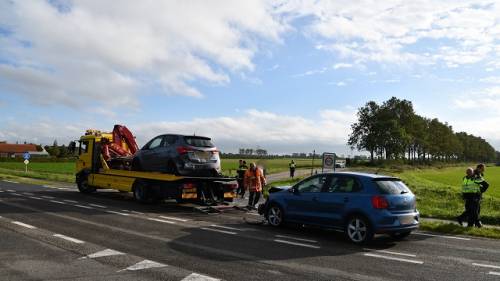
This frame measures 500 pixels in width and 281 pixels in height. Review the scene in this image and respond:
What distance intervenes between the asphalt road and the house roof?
534 feet

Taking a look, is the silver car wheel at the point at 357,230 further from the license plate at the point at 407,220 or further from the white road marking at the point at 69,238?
the white road marking at the point at 69,238

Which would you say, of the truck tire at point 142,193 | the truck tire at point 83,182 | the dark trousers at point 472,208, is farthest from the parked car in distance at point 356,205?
the truck tire at point 83,182

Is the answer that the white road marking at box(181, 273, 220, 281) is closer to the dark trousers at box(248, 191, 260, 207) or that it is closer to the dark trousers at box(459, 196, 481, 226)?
the dark trousers at box(459, 196, 481, 226)

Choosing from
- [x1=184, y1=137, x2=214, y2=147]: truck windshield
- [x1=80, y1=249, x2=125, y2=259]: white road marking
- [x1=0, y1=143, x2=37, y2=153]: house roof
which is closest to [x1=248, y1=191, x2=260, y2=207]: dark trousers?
[x1=184, y1=137, x2=214, y2=147]: truck windshield

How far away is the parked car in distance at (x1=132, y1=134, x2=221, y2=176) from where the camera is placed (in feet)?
53.1

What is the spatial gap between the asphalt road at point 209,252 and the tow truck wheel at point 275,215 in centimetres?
27

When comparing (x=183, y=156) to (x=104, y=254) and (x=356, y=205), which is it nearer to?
(x=356, y=205)

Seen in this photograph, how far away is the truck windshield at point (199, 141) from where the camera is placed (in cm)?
1650

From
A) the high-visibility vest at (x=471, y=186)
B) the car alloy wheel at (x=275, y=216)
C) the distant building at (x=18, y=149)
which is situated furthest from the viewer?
the distant building at (x=18, y=149)

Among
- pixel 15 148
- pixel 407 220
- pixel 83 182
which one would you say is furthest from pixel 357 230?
pixel 15 148

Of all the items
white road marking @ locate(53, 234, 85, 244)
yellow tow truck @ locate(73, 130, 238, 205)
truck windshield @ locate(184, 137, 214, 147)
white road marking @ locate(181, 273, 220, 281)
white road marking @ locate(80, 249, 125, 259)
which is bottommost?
white road marking @ locate(181, 273, 220, 281)

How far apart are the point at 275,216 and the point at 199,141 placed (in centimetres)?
544

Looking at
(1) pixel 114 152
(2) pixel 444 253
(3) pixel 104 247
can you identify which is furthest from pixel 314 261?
(1) pixel 114 152

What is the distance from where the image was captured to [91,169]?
21.0 meters
